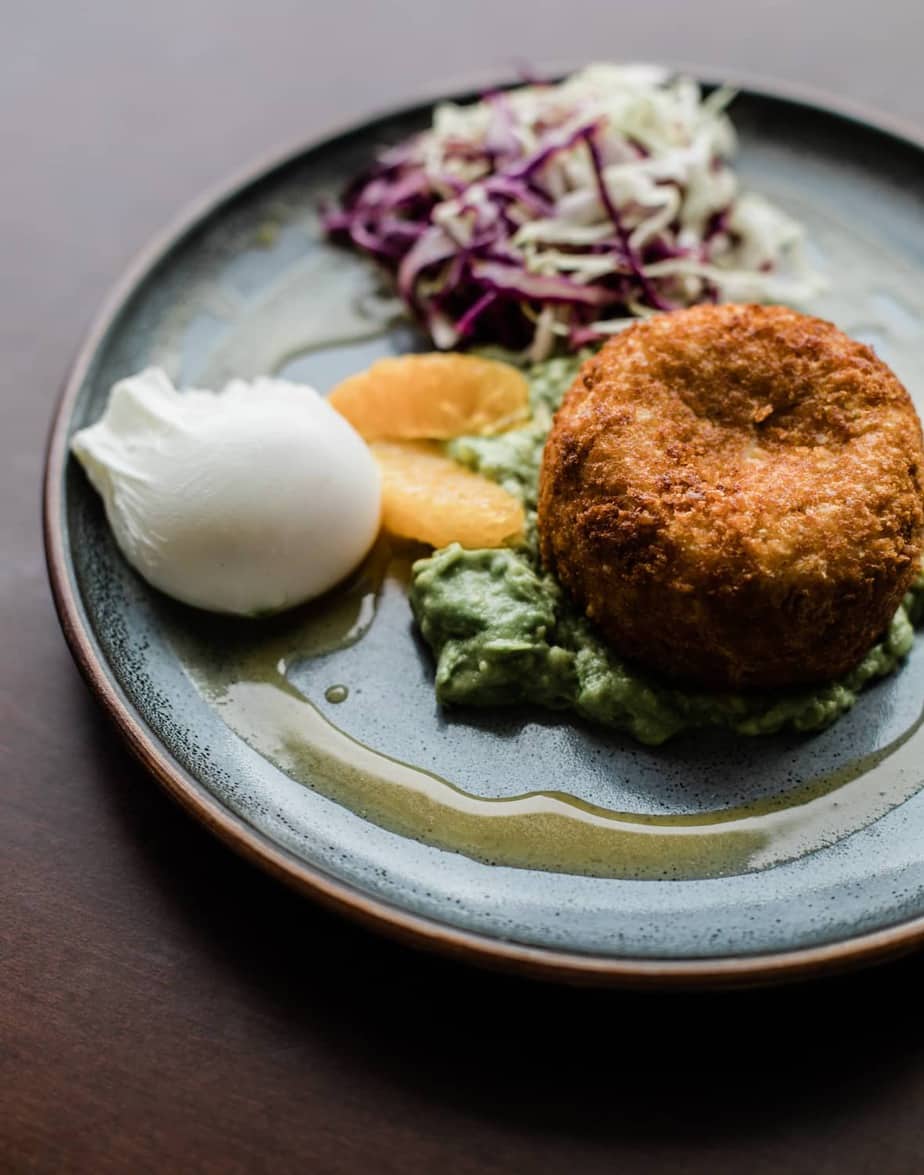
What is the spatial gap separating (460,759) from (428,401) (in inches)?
43.3

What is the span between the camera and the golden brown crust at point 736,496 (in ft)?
8.60

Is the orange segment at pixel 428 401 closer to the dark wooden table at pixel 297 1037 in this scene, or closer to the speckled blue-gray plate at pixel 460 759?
the speckled blue-gray plate at pixel 460 759

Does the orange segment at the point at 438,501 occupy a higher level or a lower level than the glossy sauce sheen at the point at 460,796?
higher

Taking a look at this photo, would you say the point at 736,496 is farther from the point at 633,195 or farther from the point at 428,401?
the point at 633,195

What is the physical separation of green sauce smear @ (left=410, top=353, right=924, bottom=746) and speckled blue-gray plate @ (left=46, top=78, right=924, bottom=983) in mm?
→ 53

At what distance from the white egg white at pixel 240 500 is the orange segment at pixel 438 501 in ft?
0.24

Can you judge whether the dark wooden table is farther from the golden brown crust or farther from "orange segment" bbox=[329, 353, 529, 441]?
"orange segment" bbox=[329, 353, 529, 441]

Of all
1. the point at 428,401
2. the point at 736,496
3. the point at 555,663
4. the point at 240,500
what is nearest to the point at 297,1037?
the point at 555,663

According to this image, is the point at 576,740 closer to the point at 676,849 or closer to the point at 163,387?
the point at 676,849

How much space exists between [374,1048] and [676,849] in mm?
753

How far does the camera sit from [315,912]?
2615 mm

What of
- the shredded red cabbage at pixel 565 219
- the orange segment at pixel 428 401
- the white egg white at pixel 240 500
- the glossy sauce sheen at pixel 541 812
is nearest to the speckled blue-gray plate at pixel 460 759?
the glossy sauce sheen at pixel 541 812

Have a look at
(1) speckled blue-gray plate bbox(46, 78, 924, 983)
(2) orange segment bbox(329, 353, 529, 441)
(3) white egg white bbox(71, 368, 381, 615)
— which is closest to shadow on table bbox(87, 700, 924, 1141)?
(1) speckled blue-gray plate bbox(46, 78, 924, 983)

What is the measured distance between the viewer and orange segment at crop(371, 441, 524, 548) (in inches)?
120
